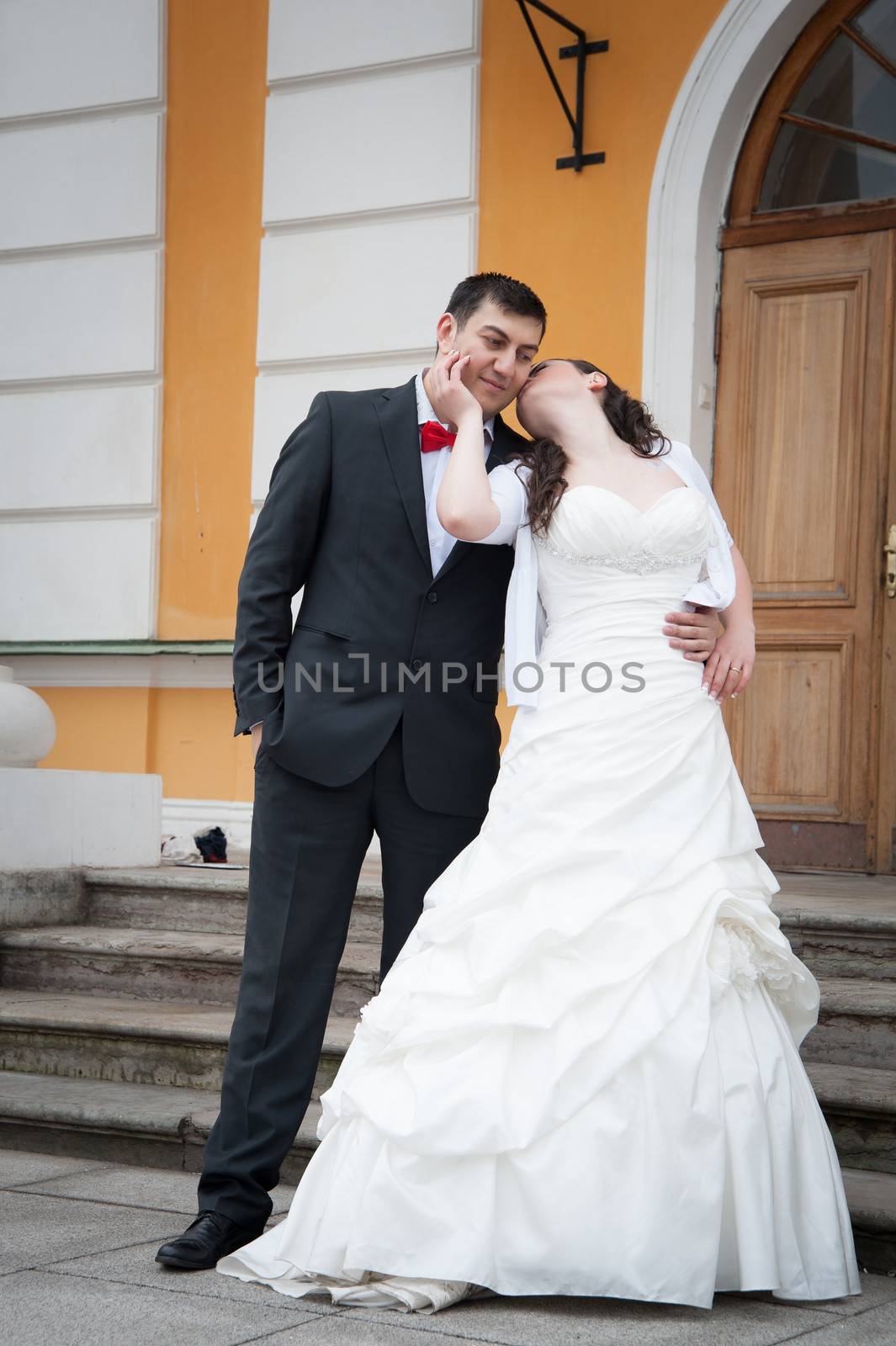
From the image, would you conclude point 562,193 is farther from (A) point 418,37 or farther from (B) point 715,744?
(B) point 715,744

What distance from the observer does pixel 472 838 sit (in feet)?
10.2

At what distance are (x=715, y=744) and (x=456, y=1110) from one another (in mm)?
910

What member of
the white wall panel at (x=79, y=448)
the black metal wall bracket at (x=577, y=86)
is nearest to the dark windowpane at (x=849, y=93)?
the black metal wall bracket at (x=577, y=86)

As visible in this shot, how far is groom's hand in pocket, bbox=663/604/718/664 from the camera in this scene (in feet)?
9.82

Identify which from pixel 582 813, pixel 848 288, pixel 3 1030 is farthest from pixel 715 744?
pixel 848 288

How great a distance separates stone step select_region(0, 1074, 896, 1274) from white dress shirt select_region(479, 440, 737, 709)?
1367 mm

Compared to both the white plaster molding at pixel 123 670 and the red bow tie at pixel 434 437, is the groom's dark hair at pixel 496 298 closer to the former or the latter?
the red bow tie at pixel 434 437

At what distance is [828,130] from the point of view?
18.6ft

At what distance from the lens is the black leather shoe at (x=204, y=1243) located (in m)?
2.77

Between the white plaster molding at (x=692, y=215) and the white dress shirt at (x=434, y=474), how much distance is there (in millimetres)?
2642

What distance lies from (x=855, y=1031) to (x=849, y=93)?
3795mm

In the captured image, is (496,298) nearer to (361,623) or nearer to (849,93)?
(361,623)

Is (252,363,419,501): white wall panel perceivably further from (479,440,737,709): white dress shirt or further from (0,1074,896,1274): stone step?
(479,440,737,709): white dress shirt

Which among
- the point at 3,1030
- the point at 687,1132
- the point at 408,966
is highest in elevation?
the point at 408,966
